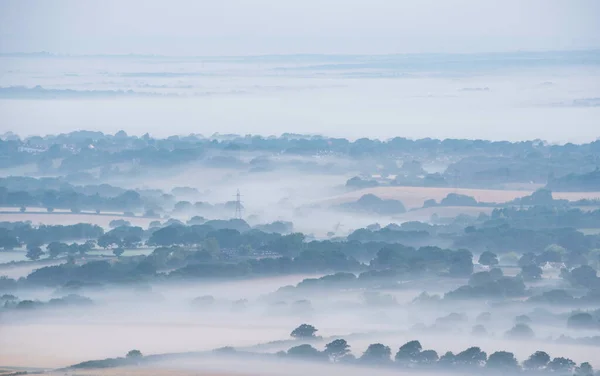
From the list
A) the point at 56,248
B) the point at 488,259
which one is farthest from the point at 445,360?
the point at 56,248

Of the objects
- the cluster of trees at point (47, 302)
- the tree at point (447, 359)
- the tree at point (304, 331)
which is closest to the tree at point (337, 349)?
the tree at point (304, 331)

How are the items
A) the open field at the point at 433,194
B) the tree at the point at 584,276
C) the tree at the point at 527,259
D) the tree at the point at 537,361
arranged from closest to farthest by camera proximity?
1. the tree at the point at 537,361
2. the tree at the point at 584,276
3. the tree at the point at 527,259
4. the open field at the point at 433,194

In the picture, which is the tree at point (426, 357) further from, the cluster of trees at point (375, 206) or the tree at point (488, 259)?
the cluster of trees at point (375, 206)

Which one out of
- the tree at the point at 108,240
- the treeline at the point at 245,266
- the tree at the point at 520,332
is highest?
the tree at the point at 108,240

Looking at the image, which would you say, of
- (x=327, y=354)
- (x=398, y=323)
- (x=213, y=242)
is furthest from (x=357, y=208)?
(x=327, y=354)

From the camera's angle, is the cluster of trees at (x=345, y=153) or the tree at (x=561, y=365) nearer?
the tree at (x=561, y=365)

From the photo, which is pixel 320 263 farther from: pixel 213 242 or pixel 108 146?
pixel 108 146

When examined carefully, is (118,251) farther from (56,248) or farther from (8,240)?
(8,240)
